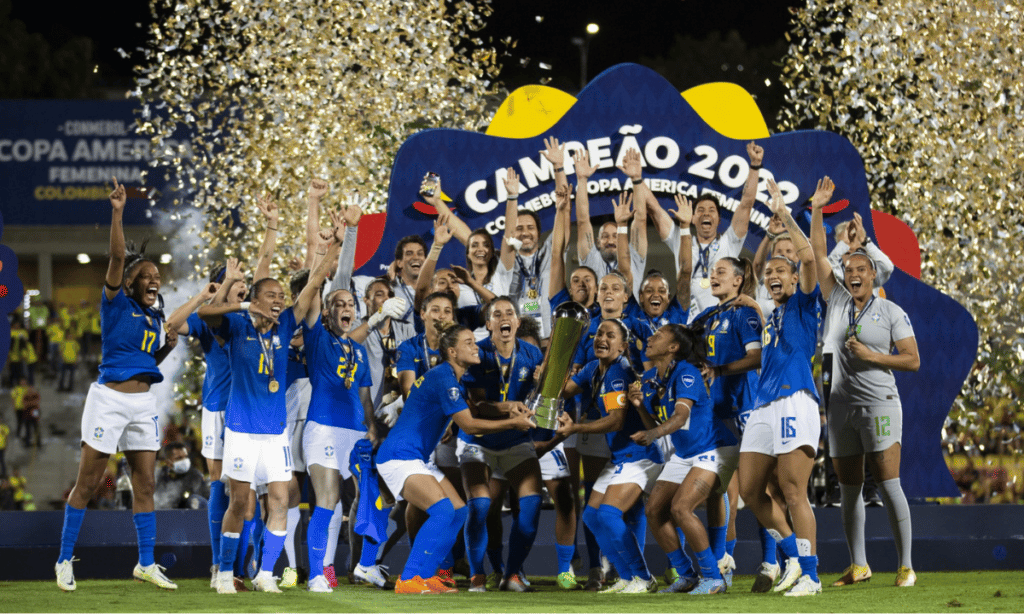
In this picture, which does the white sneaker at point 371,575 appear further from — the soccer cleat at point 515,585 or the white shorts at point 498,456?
the white shorts at point 498,456

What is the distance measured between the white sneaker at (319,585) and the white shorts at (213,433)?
3.25ft

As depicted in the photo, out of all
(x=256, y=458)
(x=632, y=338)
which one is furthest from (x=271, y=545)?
(x=632, y=338)

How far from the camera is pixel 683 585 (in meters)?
6.59

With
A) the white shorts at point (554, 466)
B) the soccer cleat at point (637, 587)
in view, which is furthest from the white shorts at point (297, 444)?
the soccer cleat at point (637, 587)

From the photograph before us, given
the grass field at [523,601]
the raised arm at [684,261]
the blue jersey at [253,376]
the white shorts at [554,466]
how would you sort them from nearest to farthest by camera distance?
the grass field at [523,601], the blue jersey at [253,376], the white shorts at [554,466], the raised arm at [684,261]

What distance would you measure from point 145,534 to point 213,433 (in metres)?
0.70

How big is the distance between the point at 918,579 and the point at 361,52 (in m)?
7.21

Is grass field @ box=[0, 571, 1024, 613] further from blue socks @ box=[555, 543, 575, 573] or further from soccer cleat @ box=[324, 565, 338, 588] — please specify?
blue socks @ box=[555, 543, 575, 573]

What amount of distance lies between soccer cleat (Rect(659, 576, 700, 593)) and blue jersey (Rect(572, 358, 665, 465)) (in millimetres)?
636

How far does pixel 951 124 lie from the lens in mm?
11461

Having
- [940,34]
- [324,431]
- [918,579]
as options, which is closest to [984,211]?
[940,34]

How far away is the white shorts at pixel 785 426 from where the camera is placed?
6340mm

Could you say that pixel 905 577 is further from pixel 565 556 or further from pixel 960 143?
pixel 960 143

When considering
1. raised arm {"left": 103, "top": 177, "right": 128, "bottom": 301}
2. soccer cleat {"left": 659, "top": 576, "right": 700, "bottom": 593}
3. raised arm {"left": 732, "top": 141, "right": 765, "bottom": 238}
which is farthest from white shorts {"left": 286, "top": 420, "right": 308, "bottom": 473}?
raised arm {"left": 732, "top": 141, "right": 765, "bottom": 238}
